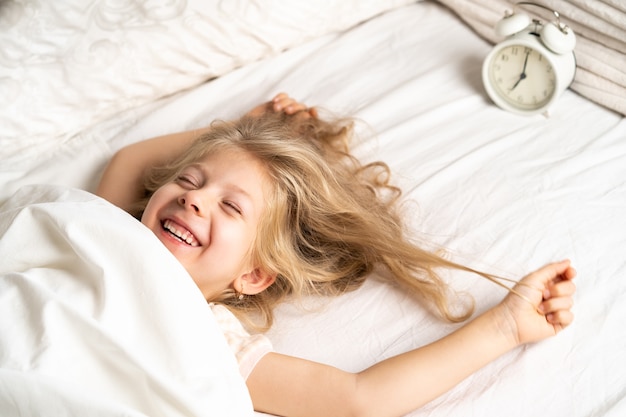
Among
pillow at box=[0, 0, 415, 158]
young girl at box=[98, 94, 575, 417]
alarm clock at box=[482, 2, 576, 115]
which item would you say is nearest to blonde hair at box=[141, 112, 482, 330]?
young girl at box=[98, 94, 575, 417]

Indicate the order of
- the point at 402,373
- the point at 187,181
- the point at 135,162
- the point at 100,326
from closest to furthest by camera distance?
the point at 100,326 < the point at 402,373 < the point at 187,181 < the point at 135,162

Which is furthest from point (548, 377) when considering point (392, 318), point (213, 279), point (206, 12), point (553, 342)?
point (206, 12)

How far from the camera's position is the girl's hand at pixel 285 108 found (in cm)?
145

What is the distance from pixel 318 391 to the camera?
3.49 ft

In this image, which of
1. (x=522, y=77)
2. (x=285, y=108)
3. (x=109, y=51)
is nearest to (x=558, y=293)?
(x=522, y=77)

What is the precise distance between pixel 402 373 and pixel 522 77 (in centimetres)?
69

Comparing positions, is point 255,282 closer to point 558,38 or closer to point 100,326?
point 100,326

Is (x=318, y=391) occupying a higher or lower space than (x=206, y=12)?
lower

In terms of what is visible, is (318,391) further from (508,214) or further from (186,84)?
(186,84)

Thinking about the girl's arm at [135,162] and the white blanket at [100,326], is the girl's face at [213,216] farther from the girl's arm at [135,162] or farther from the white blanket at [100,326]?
the girl's arm at [135,162]

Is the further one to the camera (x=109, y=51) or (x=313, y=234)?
(x=109, y=51)

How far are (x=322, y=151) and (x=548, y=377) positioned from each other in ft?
1.78

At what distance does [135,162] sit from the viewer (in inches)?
54.2

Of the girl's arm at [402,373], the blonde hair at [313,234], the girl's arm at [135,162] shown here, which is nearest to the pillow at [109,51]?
the girl's arm at [135,162]
